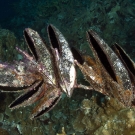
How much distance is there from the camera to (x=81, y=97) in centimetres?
513

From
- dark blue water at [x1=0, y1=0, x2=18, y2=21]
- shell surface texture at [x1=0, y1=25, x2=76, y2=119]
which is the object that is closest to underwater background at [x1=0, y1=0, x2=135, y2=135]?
shell surface texture at [x1=0, y1=25, x2=76, y2=119]

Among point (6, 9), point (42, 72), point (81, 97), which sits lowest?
point (81, 97)

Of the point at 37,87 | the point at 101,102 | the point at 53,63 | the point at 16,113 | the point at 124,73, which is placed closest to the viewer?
the point at 124,73

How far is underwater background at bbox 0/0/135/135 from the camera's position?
3688 millimetres

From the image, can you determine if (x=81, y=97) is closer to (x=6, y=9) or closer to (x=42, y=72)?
(x=42, y=72)

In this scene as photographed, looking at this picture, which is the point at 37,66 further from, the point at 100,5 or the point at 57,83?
the point at 100,5

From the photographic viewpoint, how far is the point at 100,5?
339 inches

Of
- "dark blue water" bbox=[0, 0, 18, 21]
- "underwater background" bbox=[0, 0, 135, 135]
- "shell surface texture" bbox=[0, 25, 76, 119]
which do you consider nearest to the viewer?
"shell surface texture" bbox=[0, 25, 76, 119]

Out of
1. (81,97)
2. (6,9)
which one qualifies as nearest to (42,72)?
(81,97)

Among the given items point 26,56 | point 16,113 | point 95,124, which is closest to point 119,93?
point 26,56

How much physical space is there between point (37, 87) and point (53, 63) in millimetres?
292

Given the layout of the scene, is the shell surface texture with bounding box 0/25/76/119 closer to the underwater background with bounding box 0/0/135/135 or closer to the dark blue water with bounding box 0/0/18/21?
the underwater background with bounding box 0/0/135/135

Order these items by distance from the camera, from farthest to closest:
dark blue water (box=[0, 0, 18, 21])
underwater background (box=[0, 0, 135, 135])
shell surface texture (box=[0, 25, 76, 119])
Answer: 1. dark blue water (box=[0, 0, 18, 21])
2. underwater background (box=[0, 0, 135, 135])
3. shell surface texture (box=[0, 25, 76, 119])

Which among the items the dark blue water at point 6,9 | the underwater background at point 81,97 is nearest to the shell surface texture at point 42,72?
the underwater background at point 81,97
